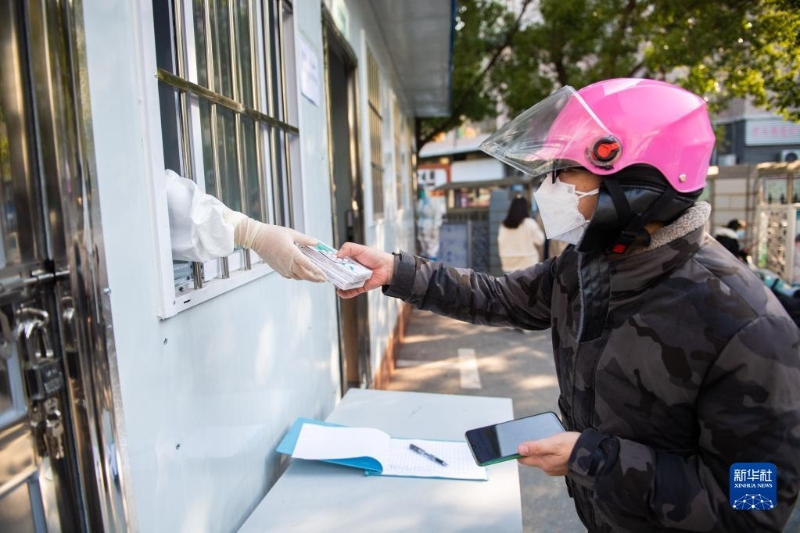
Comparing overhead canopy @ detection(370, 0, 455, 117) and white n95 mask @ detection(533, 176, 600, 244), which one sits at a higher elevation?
overhead canopy @ detection(370, 0, 455, 117)

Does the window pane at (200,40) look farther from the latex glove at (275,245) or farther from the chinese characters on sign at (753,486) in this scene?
the chinese characters on sign at (753,486)

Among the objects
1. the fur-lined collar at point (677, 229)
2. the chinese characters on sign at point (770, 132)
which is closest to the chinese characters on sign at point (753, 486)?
the fur-lined collar at point (677, 229)

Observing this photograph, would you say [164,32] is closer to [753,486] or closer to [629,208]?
[629,208]

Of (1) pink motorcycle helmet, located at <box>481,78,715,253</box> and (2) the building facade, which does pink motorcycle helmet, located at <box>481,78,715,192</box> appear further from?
(2) the building facade

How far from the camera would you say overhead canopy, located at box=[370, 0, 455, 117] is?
479cm

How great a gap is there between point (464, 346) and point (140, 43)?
5821 mm

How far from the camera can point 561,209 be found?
139 cm

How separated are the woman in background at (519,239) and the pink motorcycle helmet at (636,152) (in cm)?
620

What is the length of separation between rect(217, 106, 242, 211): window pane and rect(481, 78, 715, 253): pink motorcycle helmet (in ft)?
3.20

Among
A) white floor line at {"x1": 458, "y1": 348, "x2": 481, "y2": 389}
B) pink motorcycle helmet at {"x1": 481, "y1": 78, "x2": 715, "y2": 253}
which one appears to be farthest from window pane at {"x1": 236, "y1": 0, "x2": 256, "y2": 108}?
white floor line at {"x1": 458, "y1": 348, "x2": 481, "y2": 389}

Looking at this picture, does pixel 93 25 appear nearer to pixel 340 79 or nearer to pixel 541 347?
pixel 340 79

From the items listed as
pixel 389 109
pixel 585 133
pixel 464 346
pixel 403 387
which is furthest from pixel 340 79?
pixel 585 133

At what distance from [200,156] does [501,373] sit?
459 centimetres

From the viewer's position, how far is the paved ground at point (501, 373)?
3.24m
